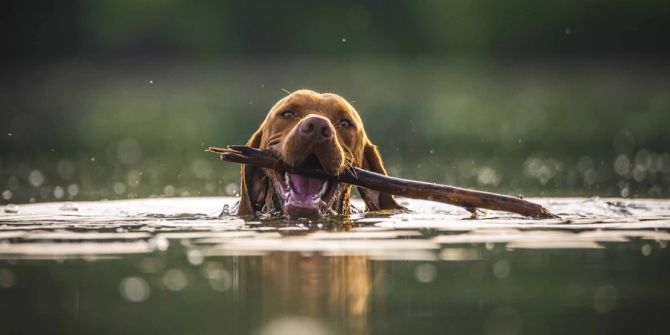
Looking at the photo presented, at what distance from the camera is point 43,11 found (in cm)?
3388

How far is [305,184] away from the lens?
8258 mm

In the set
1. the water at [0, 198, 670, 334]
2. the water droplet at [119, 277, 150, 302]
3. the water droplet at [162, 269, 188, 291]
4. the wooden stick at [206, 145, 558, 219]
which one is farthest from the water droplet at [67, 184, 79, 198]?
the water droplet at [119, 277, 150, 302]

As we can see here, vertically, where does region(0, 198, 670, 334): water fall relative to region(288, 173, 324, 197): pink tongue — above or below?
below

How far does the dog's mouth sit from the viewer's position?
7.99 meters

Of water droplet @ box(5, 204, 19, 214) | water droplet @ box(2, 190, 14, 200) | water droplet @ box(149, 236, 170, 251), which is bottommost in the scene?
water droplet @ box(149, 236, 170, 251)

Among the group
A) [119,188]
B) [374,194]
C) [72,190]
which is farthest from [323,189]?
[119,188]

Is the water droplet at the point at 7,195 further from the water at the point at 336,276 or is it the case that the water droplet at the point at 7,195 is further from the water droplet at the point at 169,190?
the water at the point at 336,276

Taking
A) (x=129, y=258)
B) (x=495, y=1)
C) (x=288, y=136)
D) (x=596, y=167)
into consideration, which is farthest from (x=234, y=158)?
(x=495, y=1)

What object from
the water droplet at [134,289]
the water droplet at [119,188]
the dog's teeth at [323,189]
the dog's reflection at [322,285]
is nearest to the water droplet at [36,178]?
the water droplet at [119,188]

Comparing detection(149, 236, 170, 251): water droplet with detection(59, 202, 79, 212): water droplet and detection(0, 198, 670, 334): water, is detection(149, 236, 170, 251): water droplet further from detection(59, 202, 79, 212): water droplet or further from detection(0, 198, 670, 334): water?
detection(59, 202, 79, 212): water droplet

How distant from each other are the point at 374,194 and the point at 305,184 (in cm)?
104

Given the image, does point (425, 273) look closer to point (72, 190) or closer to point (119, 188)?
point (72, 190)

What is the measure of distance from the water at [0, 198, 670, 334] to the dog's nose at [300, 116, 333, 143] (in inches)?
22.2

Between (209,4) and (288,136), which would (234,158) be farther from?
(209,4)
